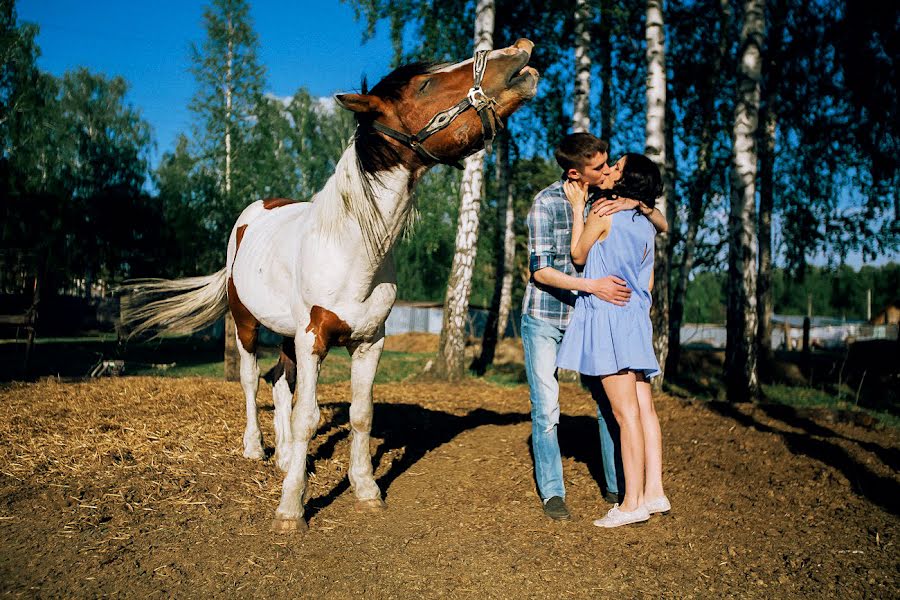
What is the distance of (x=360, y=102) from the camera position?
10.1 ft

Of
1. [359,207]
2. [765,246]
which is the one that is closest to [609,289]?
[359,207]

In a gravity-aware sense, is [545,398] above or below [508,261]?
below

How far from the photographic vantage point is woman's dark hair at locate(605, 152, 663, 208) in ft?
11.5

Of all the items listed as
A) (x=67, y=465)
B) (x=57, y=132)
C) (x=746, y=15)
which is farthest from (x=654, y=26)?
(x=57, y=132)

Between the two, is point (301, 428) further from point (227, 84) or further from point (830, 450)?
point (227, 84)

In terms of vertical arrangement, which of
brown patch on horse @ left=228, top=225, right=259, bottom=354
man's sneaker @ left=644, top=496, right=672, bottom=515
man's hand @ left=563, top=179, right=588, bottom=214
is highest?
man's hand @ left=563, top=179, right=588, bottom=214

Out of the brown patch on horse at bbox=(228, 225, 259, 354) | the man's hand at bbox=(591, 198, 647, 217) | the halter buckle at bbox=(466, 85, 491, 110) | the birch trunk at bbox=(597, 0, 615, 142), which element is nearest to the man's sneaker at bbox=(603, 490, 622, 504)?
the man's hand at bbox=(591, 198, 647, 217)

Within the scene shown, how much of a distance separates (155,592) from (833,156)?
1703cm

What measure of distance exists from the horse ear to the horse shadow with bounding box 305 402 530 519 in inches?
92.5

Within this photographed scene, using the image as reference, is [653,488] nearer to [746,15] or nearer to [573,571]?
[573,571]

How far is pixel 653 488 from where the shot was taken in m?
3.54

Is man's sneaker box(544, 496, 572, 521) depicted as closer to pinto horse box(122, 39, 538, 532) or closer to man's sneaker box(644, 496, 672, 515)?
man's sneaker box(644, 496, 672, 515)

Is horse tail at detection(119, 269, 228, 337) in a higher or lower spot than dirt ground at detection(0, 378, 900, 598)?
higher

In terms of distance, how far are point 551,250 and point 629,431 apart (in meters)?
1.14
